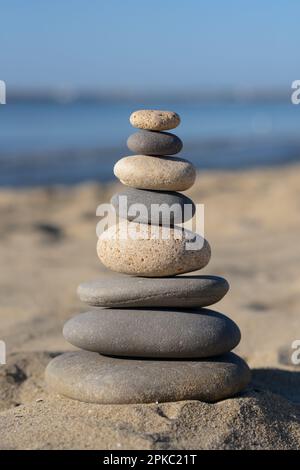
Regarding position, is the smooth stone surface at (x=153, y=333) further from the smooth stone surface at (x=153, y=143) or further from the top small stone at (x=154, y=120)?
the top small stone at (x=154, y=120)

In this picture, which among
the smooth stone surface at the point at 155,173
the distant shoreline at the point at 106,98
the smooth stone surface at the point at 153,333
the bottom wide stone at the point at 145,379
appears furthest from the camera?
the distant shoreline at the point at 106,98

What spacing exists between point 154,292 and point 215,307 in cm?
325

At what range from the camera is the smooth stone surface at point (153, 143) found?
484 cm

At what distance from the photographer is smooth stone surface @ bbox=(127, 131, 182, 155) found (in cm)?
484

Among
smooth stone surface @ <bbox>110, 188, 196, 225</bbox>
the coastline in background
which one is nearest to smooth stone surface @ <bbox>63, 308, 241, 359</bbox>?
smooth stone surface @ <bbox>110, 188, 196, 225</bbox>

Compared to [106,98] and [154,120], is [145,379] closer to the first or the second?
[154,120]

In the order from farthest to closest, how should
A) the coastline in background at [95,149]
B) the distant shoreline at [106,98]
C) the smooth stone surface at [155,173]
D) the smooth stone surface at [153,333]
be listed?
1. the distant shoreline at [106,98]
2. the coastline in background at [95,149]
3. the smooth stone surface at [155,173]
4. the smooth stone surface at [153,333]

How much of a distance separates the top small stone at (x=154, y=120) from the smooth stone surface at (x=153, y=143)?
0.13 feet

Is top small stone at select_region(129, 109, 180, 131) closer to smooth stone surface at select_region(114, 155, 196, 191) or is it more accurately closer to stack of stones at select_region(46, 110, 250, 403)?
stack of stones at select_region(46, 110, 250, 403)

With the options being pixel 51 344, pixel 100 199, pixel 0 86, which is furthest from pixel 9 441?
pixel 100 199

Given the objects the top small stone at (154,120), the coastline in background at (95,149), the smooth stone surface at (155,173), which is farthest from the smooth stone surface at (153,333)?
the coastline in background at (95,149)
